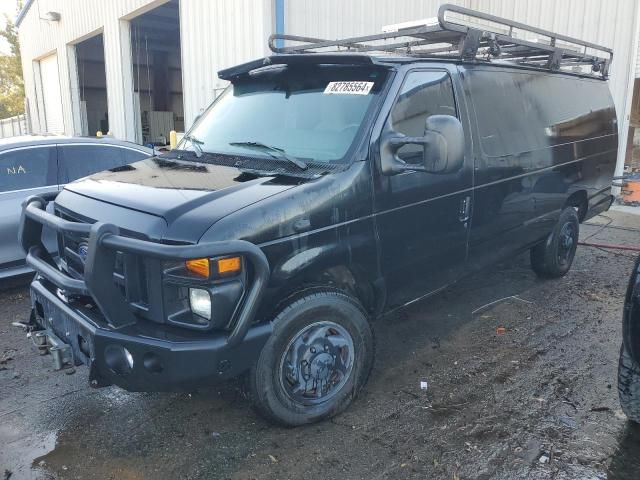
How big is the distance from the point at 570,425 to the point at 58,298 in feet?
10.1

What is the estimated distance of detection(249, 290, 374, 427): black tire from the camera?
9.27 feet

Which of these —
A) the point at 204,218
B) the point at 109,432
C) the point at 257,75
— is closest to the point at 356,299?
the point at 204,218

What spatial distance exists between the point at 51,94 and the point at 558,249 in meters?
19.3

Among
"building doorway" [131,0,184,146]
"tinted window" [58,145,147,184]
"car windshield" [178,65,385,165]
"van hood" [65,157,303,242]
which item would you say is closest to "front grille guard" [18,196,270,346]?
"van hood" [65,157,303,242]

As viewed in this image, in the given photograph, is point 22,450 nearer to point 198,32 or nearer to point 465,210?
point 465,210

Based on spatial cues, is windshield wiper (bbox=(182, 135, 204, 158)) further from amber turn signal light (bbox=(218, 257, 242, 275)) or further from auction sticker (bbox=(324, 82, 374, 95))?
amber turn signal light (bbox=(218, 257, 242, 275))

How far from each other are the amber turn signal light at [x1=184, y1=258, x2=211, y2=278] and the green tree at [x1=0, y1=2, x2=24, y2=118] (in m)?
46.2

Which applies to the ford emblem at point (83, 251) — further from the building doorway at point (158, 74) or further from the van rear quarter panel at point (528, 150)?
the building doorway at point (158, 74)

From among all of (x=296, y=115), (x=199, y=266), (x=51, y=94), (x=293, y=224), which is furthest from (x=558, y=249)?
(x=51, y=94)

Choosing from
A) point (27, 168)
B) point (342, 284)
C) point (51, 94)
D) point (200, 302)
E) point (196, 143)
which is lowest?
point (342, 284)

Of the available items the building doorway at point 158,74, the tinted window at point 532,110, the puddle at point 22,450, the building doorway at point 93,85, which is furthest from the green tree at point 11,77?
the puddle at point 22,450

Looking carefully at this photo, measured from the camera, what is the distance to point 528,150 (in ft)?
15.0

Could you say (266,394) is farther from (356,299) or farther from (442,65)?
(442,65)

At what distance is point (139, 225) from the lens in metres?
2.66
